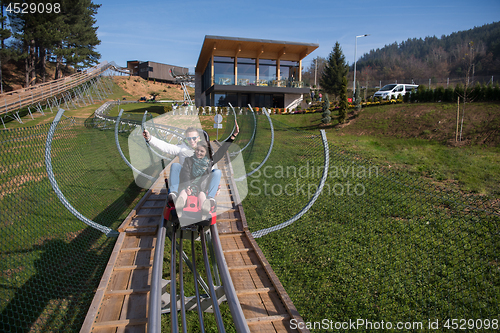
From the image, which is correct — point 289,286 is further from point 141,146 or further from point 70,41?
point 70,41

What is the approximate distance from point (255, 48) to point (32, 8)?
2032cm

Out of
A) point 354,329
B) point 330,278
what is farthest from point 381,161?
point 354,329

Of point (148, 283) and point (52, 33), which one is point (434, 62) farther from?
point (148, 283)

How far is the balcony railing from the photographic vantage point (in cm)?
2647

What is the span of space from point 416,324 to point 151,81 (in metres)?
60.0

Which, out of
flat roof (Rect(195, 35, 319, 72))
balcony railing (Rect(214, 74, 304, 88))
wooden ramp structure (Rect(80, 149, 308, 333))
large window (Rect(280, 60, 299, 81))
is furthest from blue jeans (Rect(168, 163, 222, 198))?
large window (Rect(280, 60, 299, 81))

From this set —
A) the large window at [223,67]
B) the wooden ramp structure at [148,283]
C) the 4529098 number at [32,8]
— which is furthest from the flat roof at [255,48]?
the wooden ramp structure at [148,283]

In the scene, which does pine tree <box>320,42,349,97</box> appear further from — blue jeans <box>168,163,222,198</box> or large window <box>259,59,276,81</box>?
blue jeans <box>168,163,222,198</box>

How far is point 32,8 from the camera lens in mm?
24859

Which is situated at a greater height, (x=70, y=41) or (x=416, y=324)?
(x=70, y=41)

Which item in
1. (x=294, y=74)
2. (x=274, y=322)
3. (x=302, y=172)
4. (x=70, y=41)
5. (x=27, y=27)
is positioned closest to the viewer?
(x=274, y=322)

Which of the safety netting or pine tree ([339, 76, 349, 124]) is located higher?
pine tree ([339, 76, 349, 124])

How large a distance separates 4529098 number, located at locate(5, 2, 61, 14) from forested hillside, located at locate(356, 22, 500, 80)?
48.1 meters

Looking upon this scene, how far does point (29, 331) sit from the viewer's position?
3.03 metres
